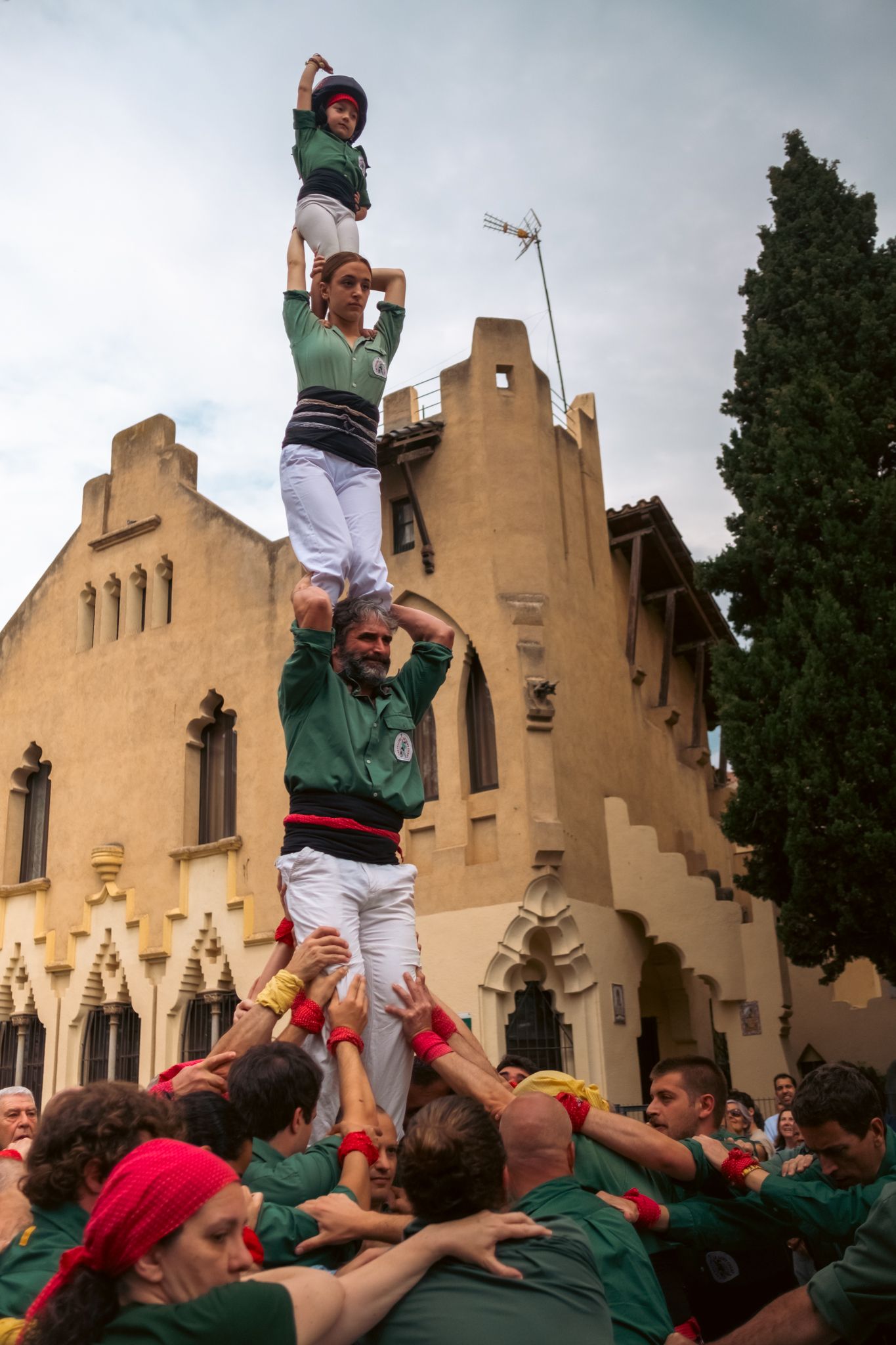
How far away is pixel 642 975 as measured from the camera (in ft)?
63.3

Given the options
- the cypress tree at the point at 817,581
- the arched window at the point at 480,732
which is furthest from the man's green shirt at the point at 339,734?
the arched window at the point at 480,732

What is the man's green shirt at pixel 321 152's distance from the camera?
7.44 m

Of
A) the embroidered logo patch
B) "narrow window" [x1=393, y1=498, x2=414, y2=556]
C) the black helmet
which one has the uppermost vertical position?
"narrow window" [x1=393, y1=498, x2=414, y2=556]

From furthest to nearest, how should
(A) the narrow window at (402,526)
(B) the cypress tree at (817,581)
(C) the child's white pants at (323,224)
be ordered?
(A) the narrow window at (402,526) < (B) the cypress tree at (817,581) < (C) the child's white pants at (323,224)

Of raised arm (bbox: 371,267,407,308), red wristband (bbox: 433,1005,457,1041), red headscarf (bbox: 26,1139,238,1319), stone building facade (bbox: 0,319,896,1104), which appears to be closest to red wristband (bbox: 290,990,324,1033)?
red wristband (bbox: 433,1005,457,1041)

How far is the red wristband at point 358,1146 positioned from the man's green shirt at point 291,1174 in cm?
3

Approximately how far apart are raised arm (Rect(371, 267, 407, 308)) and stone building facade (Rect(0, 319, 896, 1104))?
9.52 metres

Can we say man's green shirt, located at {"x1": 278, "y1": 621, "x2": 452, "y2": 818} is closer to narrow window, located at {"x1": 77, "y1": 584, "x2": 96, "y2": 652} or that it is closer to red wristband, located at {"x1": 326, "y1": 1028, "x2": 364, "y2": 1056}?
red wristband, located at {"x1": 326, "y1": 1028, "x2": 364, "y2": 1056}

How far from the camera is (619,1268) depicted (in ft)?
11.4

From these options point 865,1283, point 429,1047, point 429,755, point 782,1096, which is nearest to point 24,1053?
point 429,755

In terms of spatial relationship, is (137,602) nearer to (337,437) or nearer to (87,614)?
(87,614)

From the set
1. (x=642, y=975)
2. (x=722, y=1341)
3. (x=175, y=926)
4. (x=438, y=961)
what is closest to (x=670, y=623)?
(x=642, y=975)

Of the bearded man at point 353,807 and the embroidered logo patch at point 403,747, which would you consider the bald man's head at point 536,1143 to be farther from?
the embroidered logo patch at point 403,747

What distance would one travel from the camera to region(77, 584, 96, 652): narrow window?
21812 mm
